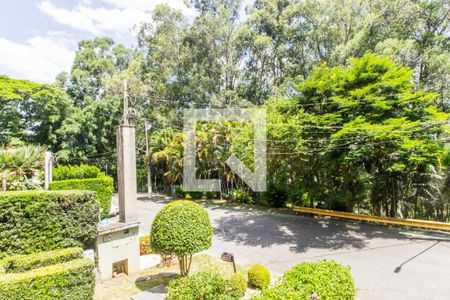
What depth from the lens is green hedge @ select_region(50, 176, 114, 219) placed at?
11.4 meters

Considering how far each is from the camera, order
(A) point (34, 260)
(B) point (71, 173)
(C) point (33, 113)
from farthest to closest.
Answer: (C) point (33, 113), (B) point (71, 173), (A) point (34, 260)

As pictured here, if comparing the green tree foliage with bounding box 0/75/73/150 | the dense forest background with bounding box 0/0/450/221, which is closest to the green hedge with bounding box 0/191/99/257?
the dense forest background with bounding box 0/0/450/221

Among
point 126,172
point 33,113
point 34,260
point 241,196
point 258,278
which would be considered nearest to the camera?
point 34,260

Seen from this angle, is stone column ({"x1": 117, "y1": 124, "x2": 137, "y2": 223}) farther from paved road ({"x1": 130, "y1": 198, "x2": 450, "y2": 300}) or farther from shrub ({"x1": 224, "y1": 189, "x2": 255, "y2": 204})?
shrub ({"x1": 224, "y1": 189, "x2": 255, "y2": 204})

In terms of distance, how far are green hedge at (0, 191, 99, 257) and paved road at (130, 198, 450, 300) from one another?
4013mm

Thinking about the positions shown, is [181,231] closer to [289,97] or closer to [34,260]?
[34,260]

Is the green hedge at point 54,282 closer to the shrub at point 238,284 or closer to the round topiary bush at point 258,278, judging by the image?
the shrub at point 238,284

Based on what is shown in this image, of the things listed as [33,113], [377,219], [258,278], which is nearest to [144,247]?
[258,278]

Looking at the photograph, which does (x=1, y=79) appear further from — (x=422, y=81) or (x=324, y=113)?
(x=422, y=81)

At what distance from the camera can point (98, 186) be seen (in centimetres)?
1230

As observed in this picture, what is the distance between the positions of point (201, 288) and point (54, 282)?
260cm

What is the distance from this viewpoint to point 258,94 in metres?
21.3

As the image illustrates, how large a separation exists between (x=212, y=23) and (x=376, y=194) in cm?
1694

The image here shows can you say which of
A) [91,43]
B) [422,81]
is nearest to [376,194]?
[422,81]
